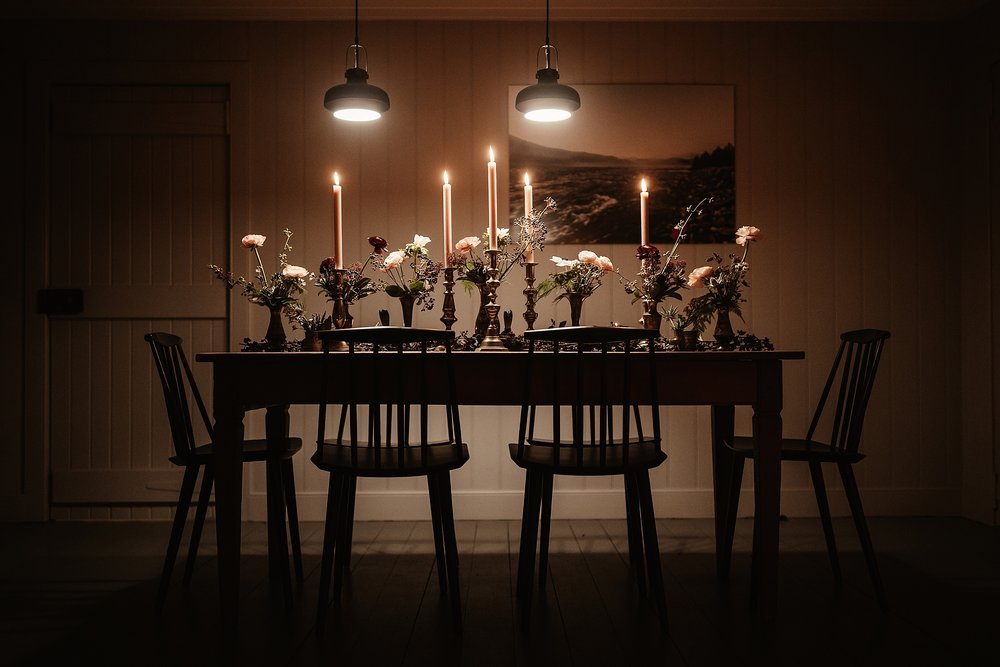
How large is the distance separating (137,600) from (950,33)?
4.37 metres

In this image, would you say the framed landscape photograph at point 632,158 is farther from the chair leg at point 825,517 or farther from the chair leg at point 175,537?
the chair leg at point 175,537

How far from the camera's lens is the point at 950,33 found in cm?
342

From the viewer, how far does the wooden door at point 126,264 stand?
3369mm

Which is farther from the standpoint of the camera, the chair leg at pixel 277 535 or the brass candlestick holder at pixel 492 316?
the brass candlestick holder at pixel 492 316

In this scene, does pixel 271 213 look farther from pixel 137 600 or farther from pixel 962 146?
pixel 962 146

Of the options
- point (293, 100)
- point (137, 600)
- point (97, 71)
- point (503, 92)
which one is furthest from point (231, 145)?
point (137, 600)

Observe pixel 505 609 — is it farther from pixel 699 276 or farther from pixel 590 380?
pixel 699 276

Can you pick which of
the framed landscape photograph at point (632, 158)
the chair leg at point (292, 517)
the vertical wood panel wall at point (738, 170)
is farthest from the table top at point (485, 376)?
the framed landscape photograph at point (632, 158)

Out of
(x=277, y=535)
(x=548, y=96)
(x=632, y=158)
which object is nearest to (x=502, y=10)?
(x=632, y=158)

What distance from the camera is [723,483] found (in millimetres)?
2424

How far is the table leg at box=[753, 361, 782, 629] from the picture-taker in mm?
1967

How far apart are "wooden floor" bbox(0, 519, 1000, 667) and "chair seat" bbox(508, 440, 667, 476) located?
462mm

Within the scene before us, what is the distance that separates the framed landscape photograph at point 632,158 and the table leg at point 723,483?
1224mm

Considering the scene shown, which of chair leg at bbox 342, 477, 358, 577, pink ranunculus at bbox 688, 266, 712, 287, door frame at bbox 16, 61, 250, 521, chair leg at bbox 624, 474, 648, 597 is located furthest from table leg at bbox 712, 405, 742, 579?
door frame at bbox 16, 61, 250, 521
